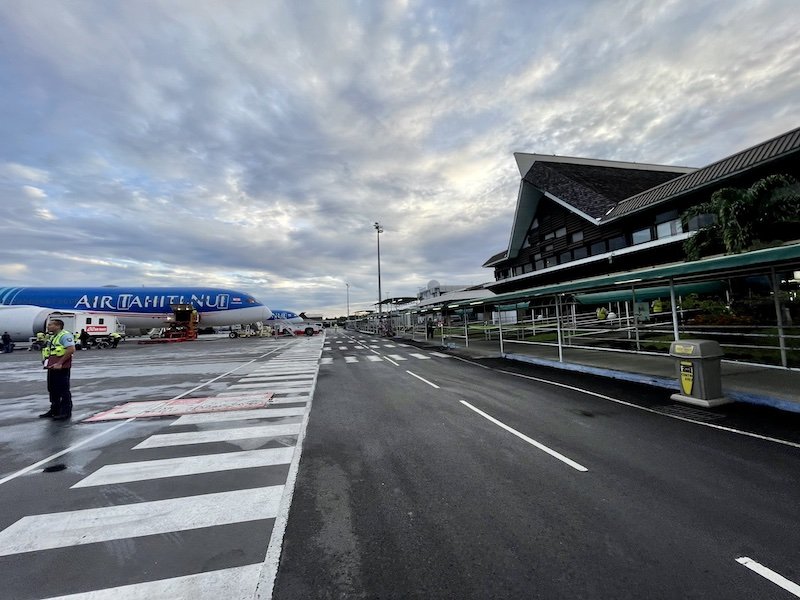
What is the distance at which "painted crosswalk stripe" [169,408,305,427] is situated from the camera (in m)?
7.22

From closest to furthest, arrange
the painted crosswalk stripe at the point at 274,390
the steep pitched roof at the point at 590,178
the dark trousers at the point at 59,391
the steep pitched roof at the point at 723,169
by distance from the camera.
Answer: the dark trousers at the point at 59,391, the painted crosswalk stripe at the point at 274,390, the steep pitched roof at the point at 723,169, the steep pitched roof at the point at 590,178

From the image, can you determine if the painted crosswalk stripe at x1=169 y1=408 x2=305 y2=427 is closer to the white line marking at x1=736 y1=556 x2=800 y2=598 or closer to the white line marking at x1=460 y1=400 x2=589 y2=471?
the white line marking at x1=460 y1=400 x2=589 y2=471

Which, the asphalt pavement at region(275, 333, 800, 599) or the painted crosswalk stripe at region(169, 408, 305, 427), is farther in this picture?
the painted crosswalk stripe at region(169, 408, 305, 427)

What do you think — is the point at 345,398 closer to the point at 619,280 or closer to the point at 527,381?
the point at 527,381

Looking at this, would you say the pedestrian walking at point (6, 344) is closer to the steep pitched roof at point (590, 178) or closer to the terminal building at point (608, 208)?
the terminal building at point (608, 208)

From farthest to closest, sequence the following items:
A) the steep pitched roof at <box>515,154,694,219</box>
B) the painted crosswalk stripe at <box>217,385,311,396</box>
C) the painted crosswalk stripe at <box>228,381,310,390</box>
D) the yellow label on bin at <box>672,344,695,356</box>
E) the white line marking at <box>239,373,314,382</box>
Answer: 1. the steep pitched roof at <box>515,154,694,219</box>
2. the white line marking at <box>239,373,314,382</box>
3. the painted crosswalk stripe at <box>228,381,310,390</box>
4. the painted crosswalk stripe at <box>217,385,311,396</box>
5. the yellow label on bin at <box>672,344,695,356</box>

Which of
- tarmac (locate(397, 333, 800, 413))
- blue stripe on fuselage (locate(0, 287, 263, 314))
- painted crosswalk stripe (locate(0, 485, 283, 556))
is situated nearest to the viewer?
painted crosswalk stripe (locate(0, 485, 283, 556))

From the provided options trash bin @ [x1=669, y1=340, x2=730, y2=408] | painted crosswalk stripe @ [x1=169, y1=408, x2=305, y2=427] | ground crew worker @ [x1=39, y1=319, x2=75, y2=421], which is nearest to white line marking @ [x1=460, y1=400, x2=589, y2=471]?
painted crosswalk stripe @ [x1=169, y1=408, x2=305, y2=427]

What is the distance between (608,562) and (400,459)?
280cm

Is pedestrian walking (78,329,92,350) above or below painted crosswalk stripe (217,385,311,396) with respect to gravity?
above

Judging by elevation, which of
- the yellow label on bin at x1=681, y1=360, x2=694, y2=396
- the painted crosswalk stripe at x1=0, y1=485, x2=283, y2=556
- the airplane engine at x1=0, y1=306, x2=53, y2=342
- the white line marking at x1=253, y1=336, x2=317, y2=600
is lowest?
the white line marking at x1=253, y1=336, x2=317, y2=600

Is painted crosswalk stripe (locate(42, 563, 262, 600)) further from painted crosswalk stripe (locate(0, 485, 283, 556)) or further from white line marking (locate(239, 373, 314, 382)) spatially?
white line marking (locate(239, 373, 314, 382))

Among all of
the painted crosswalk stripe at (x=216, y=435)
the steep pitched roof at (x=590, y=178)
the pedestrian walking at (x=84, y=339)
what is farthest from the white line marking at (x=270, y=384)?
A: the pedestrian walking at (x=84, y=339)

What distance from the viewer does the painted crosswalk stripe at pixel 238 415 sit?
7.22m
